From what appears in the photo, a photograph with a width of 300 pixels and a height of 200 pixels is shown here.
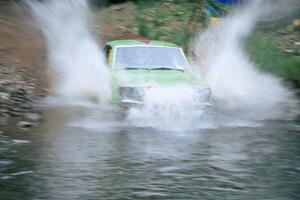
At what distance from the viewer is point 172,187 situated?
23.1ft

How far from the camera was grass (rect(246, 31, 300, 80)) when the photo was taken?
16047 mm

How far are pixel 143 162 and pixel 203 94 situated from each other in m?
3.46

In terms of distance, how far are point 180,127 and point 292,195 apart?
14.2 ft

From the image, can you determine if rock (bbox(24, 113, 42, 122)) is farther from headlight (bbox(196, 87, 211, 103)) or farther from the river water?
headlight (bbox(196, 87, 211, 103))

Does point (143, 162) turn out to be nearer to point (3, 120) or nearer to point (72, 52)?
point (3, 120)

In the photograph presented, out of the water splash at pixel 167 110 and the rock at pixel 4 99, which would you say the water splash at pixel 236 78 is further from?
the rock at pixel 4 99

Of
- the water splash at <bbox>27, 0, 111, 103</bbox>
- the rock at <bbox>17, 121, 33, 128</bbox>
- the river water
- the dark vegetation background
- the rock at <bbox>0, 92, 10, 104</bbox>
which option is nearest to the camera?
the river water

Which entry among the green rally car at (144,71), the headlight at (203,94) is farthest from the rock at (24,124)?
the headlight at (203,94)

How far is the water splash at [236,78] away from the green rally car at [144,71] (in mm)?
1679

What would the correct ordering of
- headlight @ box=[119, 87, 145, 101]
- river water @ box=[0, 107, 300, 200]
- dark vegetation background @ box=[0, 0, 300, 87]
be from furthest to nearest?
dark vegetation background @ box=[0, 0, 300, 87] < headlight @ box=[119, 87, 145, 101] < river water @ box=[0, 107, 300, 200]

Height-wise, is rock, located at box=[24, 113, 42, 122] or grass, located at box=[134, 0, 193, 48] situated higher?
grass, located at box=[134, 0, 193, 48]

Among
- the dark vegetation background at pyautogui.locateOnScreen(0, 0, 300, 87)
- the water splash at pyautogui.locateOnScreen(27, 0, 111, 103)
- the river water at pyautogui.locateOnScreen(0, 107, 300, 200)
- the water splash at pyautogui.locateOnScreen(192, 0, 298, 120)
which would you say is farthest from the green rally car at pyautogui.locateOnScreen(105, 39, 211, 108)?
the dark vegetation background at pyautogui.locateOnScreen(0, 0, 300, 87)

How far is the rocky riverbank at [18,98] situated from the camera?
11.3m

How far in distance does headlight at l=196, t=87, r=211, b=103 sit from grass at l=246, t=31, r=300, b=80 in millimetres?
5057
